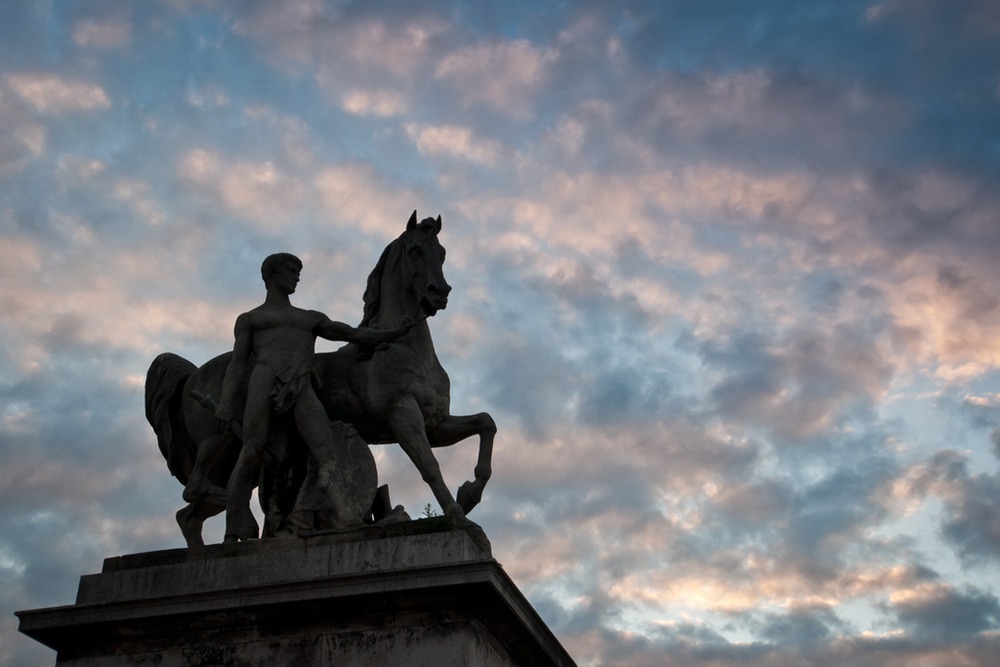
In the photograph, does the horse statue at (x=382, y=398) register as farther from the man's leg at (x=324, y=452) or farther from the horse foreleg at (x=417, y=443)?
the man's leg at (x=324, y=452)

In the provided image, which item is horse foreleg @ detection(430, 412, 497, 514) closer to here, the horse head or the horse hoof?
the horse hoof

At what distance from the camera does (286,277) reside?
43.0 feet

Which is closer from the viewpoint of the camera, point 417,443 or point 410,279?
point 417,443

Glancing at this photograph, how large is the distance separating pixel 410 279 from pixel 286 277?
1311 millimetres

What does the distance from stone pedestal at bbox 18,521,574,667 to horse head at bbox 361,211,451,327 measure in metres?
2.80

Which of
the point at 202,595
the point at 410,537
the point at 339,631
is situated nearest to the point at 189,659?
the point at 202,595

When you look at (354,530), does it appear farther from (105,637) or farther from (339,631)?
(105,637)

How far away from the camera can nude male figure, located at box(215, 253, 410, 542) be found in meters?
12.4

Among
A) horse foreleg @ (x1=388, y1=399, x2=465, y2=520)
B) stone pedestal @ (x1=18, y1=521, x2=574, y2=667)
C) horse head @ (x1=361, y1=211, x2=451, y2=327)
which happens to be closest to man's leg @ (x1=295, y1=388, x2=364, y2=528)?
stone pedestal @ (x1=18, y1=521, x2=574, y2=667)

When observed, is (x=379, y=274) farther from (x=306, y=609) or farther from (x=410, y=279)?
(x=306, y=609)

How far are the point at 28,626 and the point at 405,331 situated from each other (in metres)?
4.51

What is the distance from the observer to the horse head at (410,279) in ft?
44.0

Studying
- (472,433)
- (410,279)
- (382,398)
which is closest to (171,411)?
(382,398)

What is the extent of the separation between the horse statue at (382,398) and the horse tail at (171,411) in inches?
0.4
